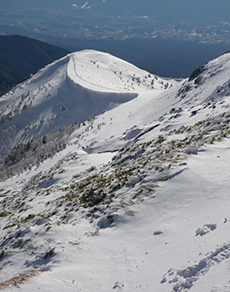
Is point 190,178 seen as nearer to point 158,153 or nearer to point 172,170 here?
point 172,170

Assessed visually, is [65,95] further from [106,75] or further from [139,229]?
[139,229]

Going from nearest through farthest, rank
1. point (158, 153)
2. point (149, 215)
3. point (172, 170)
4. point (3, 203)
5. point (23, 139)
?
point (149, 215) < point (172, 170) < point (158, 153) < point (3, 203) < point (23, 139)

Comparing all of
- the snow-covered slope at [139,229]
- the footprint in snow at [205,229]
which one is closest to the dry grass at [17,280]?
the snow-covered slope at [139,229]

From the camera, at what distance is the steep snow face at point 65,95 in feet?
395

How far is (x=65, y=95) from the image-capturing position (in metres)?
138

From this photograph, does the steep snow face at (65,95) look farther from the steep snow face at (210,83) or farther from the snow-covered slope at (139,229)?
the snow-covered slope at (139,229)

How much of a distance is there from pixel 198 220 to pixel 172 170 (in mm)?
4654

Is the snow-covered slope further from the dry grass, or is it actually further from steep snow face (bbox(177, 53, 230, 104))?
steep snow face (bbox(177, 53, 230, 104))

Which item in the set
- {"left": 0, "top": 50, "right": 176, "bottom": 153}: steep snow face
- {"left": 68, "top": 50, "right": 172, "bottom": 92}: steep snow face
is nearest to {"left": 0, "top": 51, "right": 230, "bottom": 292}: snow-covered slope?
{"left": 0, "top": 50, "right": 176, "bottom": 153}: steep snow face

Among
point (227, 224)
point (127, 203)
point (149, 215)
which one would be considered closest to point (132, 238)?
point (149, 215)

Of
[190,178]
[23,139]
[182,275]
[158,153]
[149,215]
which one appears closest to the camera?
[182,275]

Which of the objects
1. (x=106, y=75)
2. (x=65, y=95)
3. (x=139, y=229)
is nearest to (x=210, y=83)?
(x=139, y=229)

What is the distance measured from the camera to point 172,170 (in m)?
15.4

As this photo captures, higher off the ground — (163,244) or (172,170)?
(172,170)
